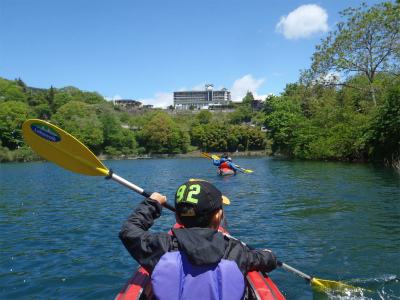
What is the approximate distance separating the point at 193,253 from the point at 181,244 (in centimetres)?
11

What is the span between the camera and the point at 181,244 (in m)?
2.21

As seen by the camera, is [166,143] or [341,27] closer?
[341,27]

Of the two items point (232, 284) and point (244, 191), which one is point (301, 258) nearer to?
point (232, 284)

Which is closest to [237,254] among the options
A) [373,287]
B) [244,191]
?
[373,287]

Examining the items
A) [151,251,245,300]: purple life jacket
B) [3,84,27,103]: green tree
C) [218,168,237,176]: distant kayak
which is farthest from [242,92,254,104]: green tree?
[151,251,245,300]: purple life jacket

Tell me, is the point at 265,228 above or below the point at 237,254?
below

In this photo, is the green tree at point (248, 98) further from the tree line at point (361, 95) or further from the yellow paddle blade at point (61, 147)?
the yellow paddle blade at point (61, 147)

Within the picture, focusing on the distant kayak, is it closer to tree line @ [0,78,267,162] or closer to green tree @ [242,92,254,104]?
tree line @ [0,78,267,162]

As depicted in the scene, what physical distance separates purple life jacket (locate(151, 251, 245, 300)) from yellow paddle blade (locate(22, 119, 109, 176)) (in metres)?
2.21

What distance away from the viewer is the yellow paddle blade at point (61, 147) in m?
4.15

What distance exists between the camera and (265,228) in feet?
23.7

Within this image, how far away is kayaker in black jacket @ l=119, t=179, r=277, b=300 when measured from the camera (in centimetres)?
219

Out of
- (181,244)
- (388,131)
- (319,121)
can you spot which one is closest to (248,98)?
(319,121)

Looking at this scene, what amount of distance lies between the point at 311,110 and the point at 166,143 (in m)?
44.0
